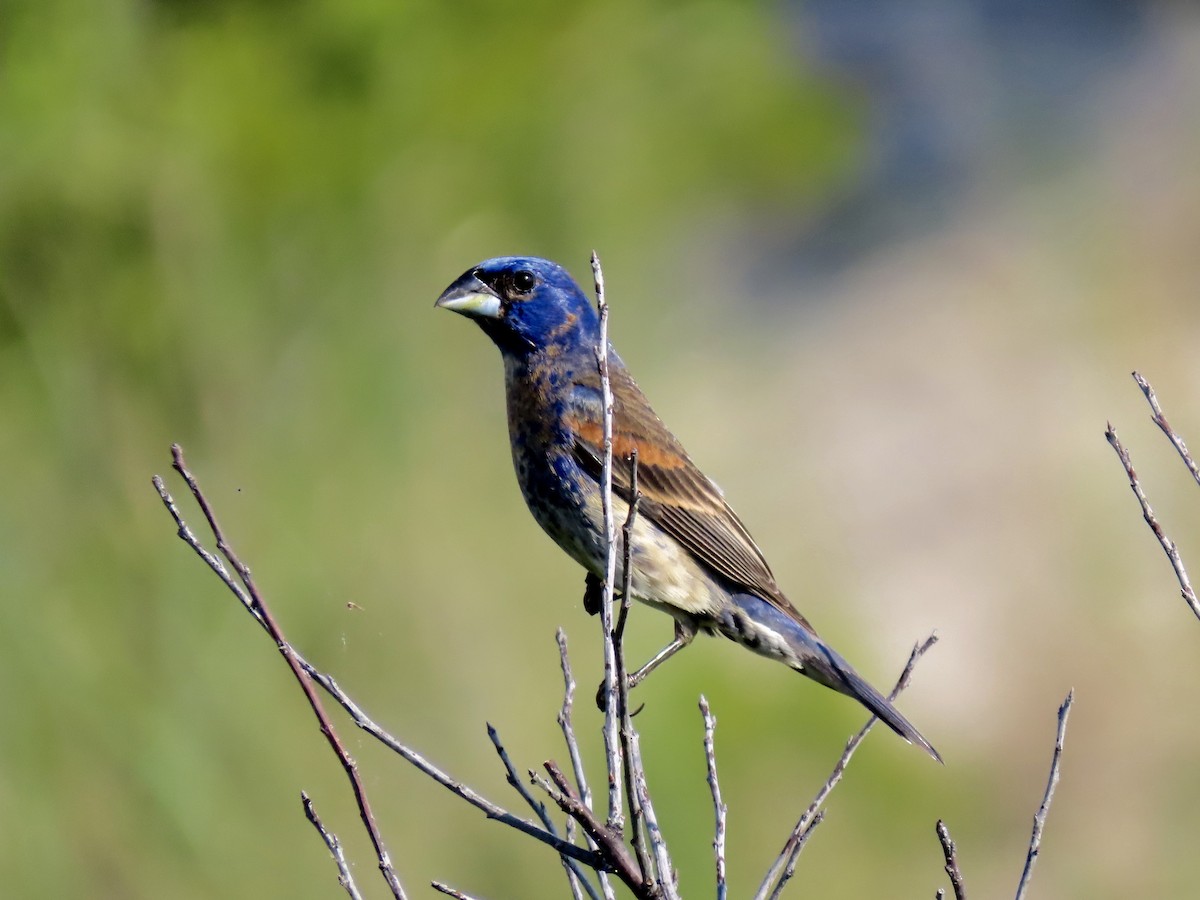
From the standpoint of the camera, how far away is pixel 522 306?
10.2 feet

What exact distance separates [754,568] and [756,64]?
5.06 m

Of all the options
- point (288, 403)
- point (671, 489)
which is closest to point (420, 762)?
point (671, 489)

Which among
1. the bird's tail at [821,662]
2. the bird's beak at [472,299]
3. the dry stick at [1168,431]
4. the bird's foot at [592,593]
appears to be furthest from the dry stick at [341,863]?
the bird's beak at [472,299]

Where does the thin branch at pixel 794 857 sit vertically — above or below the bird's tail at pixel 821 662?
below

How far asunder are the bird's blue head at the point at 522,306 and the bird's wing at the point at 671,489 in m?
0.14

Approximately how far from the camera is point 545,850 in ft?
17.4

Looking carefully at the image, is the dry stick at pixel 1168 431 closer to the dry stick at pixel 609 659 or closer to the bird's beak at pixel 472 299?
the dry stick at pixel 609 659

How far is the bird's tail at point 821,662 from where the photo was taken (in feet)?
8.90

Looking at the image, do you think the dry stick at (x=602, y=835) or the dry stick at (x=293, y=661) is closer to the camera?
the dry stick at (x=602, y=835)

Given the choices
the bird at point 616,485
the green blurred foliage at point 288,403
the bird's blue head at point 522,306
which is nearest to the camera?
the bird at point 616,485

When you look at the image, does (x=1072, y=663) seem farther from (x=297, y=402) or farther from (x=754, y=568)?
(x=754, y=568)

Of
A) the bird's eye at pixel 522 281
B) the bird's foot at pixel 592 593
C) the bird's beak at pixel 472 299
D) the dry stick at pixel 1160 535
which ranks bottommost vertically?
the dry stick at pixel 1160 535

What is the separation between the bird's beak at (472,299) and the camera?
305cm

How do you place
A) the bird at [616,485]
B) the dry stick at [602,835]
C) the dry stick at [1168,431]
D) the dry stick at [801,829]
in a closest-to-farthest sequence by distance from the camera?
the dry stick at [602,835], the dry stick at [1168,431], the dry stick at [801,829], the bird at [616,485]
